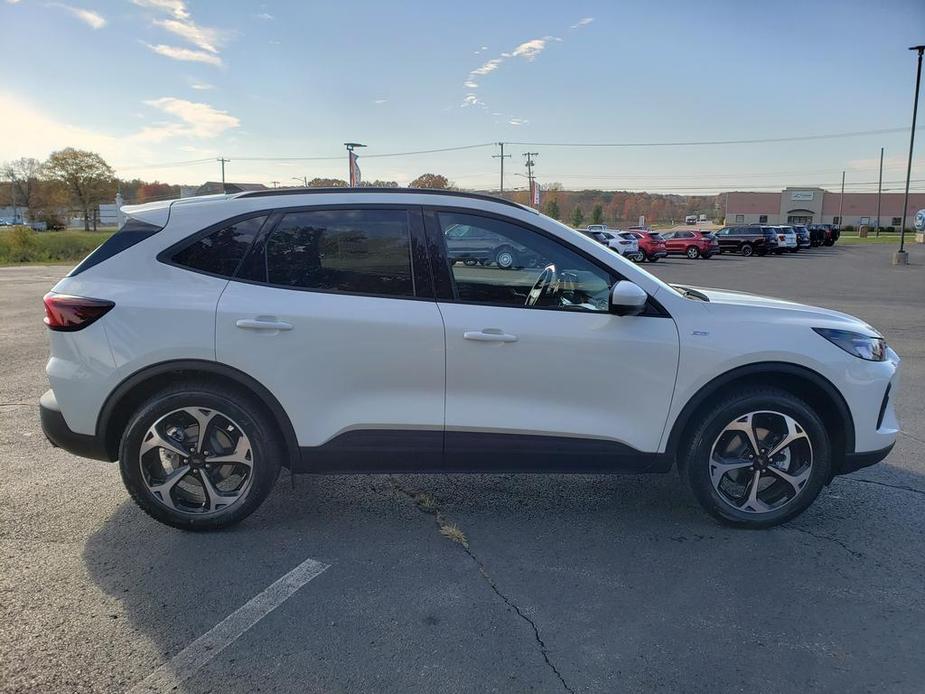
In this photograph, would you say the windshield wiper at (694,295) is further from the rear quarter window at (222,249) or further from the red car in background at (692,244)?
the red car in background at (692,244)

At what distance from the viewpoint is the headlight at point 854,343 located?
3.54m

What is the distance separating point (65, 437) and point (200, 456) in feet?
2.43

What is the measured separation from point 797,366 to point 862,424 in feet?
1.64

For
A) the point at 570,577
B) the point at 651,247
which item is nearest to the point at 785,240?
the point at 651,247

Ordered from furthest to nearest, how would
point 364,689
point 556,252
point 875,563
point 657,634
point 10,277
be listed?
point 10,277 → point 556,252 → point 875,563 → point 657,634 → point 364,689

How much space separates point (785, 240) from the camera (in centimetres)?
4112

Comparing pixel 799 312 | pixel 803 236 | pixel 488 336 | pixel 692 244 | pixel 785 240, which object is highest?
pixel 803 236

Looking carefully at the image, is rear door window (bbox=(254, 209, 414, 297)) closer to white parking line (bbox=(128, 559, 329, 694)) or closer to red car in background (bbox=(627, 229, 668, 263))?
white parking line (bbox=(128, 559, 329, 694))

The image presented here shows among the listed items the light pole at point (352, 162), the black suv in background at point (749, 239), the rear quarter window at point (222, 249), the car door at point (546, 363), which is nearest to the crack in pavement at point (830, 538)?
the car door at point (546, 363)

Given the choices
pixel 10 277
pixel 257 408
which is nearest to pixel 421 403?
pixel 257 408

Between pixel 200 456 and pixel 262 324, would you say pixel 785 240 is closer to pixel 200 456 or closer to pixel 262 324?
pixel 262 324

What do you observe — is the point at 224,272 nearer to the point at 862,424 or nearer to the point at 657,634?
the point at 657,634

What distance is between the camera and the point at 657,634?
107 inches

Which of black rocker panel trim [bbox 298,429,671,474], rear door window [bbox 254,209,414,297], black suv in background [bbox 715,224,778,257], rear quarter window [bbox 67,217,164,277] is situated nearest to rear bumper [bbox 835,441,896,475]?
black rocker panel trim [bbox 298,429,671,474]
